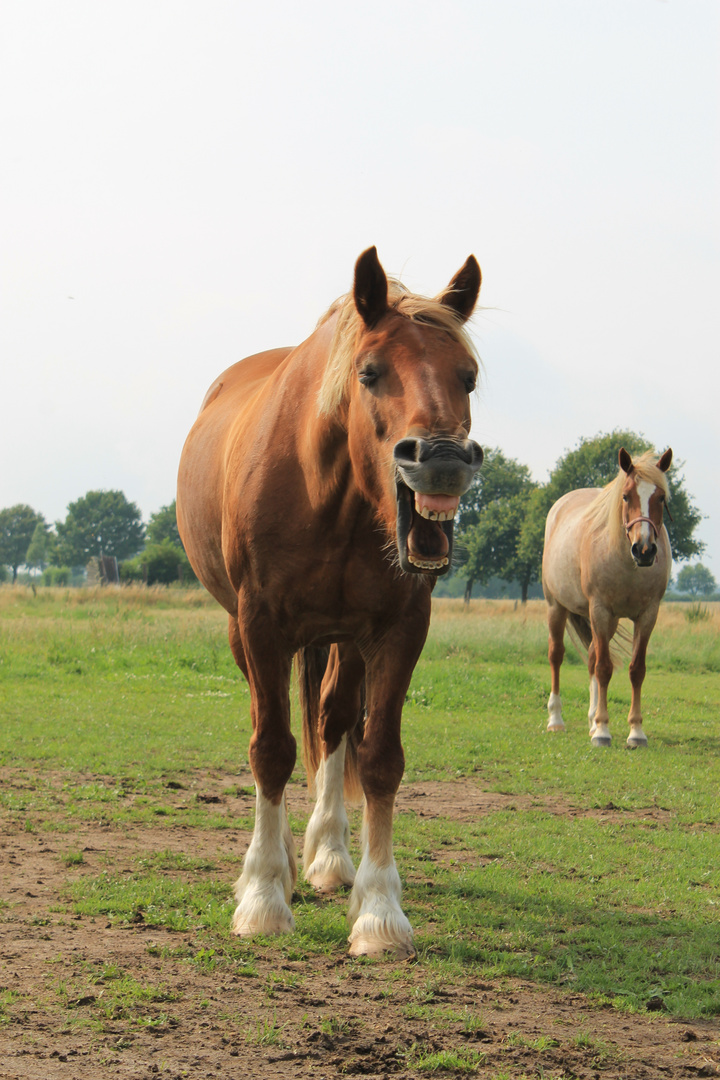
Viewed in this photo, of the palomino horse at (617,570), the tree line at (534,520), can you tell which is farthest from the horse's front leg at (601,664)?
the tree line at (534,520)

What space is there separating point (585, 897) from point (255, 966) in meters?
1.75

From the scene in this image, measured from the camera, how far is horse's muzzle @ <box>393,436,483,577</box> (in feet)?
9.14

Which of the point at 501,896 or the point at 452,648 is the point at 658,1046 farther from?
the point at 452,648

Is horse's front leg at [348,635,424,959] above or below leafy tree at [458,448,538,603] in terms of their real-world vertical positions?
below

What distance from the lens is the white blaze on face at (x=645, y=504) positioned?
27.0 feet

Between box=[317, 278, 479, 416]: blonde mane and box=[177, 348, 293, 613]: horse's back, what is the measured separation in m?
0.86

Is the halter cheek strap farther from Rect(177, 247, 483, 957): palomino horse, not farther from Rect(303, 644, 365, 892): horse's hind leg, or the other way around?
Rect(177, 247, 483, 957): palomino horse

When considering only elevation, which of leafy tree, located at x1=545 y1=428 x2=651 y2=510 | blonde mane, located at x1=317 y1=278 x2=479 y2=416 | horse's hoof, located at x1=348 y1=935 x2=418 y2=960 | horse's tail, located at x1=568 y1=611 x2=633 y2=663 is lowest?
horse's hoof, located at x1=348 y1=935 x2=418 y2=960

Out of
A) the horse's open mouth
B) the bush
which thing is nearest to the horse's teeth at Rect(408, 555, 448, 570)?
the horse's open mouth

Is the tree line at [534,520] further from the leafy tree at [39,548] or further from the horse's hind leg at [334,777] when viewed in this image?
the leafy tree at [39,548]

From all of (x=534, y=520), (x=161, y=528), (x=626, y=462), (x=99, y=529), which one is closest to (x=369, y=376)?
(x=626, y=462)

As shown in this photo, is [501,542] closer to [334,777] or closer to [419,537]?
[334,777]

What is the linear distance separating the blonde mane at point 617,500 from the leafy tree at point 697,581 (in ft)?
493

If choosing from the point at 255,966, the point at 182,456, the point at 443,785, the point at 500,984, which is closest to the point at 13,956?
the point at 255,966
